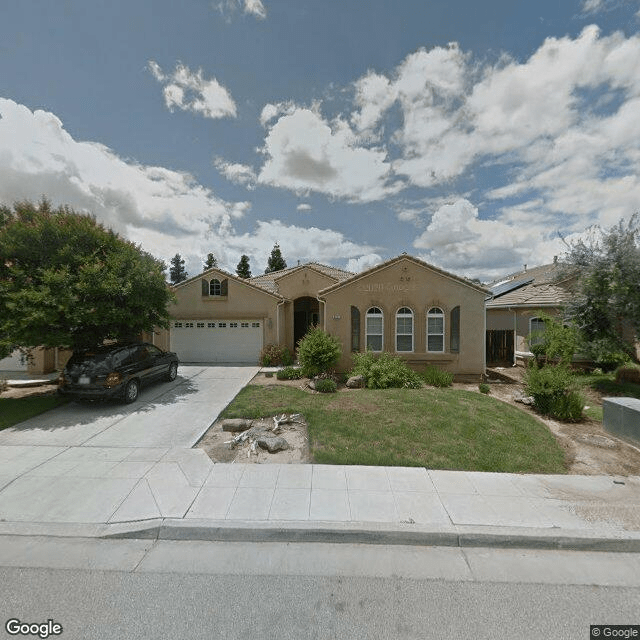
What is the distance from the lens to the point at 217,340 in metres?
15.0

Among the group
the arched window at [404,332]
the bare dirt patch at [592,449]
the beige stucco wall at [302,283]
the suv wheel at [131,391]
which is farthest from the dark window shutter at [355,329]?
the suv wheel at [131,391]

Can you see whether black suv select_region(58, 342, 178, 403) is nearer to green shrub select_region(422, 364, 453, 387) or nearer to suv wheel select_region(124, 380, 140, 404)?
suv wheel select_region(124, 380, 140, 404)

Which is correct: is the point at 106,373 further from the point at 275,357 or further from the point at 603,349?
the point at 603,349

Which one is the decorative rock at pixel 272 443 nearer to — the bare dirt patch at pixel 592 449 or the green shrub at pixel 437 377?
the bare dirt patch at pixel 592 449

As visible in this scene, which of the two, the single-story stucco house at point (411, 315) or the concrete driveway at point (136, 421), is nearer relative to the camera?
the concrete driveway at point (136, 421)

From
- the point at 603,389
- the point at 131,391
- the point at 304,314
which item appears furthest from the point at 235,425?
the point at 603,389

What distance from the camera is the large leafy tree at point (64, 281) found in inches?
299

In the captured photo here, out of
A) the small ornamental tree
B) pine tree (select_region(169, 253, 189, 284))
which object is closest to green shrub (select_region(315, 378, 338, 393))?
the small ornamental tree

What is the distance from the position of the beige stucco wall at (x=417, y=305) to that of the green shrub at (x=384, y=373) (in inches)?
46.5

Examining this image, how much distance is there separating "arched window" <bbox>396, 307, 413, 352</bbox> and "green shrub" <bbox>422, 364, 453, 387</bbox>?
50.7 inches

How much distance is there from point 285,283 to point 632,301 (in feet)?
46.8

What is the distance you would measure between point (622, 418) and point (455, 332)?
5.59 meters

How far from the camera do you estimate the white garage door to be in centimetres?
1491

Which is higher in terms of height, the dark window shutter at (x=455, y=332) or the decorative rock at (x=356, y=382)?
the dark window shutter at (x=455, y=332)
